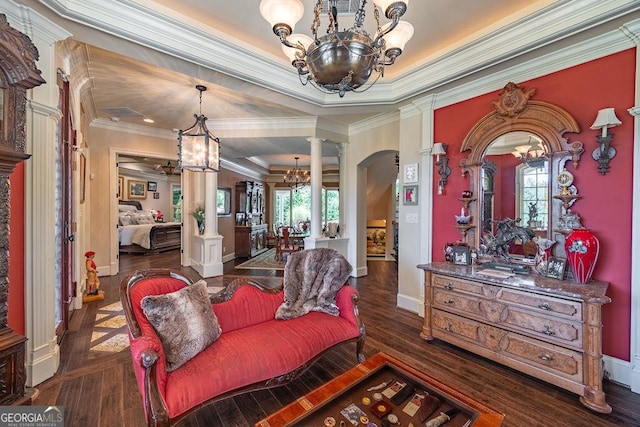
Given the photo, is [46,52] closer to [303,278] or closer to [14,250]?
[14,250]

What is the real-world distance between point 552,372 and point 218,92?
182 inches

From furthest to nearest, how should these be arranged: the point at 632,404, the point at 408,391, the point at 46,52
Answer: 1. the point at 46,52
2. the point at 632,404
3. the point at 408,391

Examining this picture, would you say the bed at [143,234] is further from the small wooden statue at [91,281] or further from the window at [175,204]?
the small wooden statue at [91,281]

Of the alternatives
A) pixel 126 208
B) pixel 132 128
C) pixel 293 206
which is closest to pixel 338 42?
pixel 132 128

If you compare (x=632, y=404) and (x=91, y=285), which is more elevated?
(x=91, y=285)

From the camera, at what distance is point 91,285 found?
12.9 ft

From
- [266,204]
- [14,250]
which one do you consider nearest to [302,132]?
[14,250]

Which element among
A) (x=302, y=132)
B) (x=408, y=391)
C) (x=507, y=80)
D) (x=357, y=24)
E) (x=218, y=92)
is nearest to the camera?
(x=408, y=391)

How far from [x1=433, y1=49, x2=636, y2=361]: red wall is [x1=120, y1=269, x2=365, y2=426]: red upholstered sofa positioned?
2.04m

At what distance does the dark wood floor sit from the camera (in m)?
1.79

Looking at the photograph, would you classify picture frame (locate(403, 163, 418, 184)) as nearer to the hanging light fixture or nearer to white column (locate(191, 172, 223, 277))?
the hanging light fixture

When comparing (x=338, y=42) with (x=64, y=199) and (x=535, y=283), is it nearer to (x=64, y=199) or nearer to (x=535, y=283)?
(x=535, y=283)

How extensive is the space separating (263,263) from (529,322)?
5467mm

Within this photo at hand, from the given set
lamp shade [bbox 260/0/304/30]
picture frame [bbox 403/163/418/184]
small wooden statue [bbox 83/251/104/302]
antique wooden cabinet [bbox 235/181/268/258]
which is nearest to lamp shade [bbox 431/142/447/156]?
picture frame [bbox 403/163/418/184]
